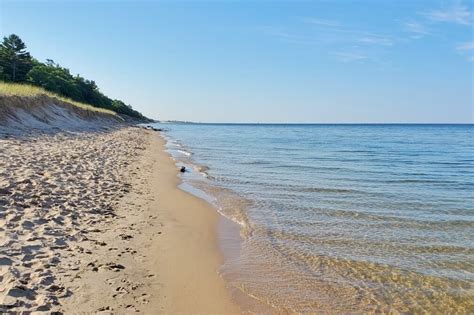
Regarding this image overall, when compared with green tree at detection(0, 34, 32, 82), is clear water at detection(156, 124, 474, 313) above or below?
below

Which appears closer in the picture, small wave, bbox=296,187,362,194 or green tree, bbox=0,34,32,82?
small wave, bbox=296,187,362,194

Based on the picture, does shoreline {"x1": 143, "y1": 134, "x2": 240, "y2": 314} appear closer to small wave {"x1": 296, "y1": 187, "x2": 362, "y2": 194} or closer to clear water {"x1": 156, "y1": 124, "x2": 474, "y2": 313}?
clear water {"x1": 156, "y1": 124, "x2": 474, "y2": 313}

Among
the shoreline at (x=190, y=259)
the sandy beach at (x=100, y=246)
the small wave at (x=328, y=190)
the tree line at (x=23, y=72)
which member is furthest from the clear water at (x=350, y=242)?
the tree line at (x=23, y=72)

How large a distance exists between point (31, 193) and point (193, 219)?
337 centimetres

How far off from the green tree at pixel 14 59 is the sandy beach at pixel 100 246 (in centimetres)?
5148

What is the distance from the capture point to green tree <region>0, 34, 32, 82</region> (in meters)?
54.5

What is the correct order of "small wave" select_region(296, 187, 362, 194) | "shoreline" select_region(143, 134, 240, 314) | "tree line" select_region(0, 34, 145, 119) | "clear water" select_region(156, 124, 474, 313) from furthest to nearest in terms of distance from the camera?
"tree line" select_region(0, 34, 145, 119) → "small wave" select_region(296, 187, 362, 194) → "clear water" select_region(156, 124, 474, 313) → "shoreline" select_region(143, 134, 240, 314)

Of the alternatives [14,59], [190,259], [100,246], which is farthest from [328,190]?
[14,59]

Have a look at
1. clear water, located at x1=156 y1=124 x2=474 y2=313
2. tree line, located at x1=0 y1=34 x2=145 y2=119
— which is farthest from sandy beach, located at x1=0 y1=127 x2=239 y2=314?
tree line, located at x1=0 y1=34 x2=145 y2=119

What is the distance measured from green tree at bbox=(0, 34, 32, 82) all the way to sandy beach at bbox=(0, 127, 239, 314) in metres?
51.5

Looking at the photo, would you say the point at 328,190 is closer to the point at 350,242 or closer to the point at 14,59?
the point at 350,242

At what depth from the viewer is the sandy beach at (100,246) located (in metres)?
4.10

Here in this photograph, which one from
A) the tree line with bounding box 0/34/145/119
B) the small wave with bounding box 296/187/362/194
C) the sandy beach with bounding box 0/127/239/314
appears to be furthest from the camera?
the tree line with bounding box 0/34/145/119

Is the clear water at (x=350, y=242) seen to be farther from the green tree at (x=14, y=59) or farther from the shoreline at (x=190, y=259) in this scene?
the green tree at (x=14, y=59)
